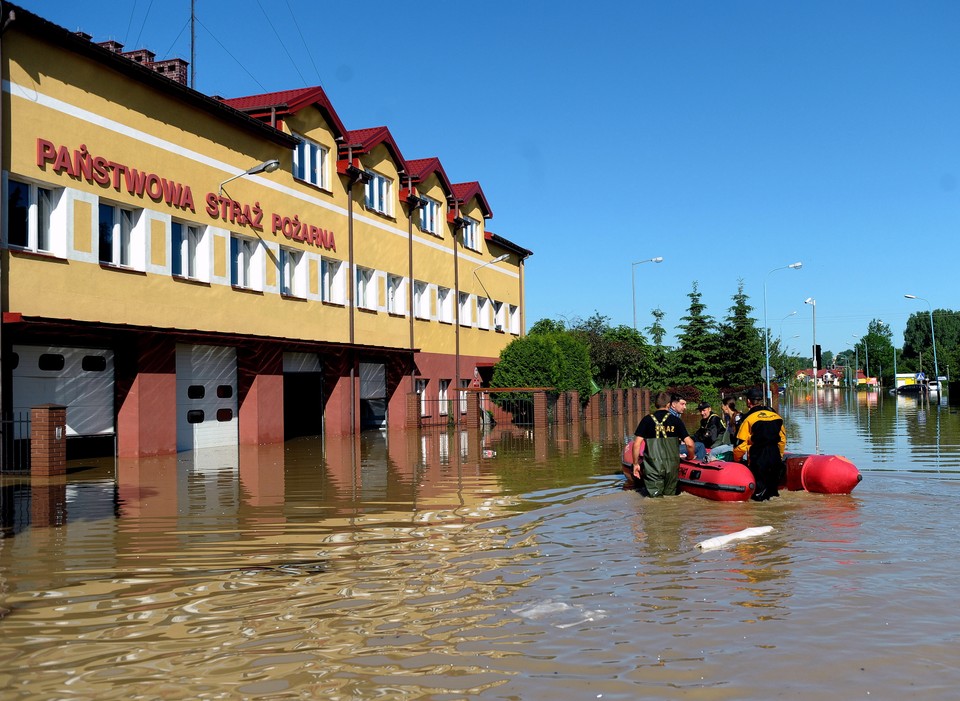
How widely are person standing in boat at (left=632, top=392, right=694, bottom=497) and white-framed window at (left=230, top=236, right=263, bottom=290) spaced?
1461 centimetres

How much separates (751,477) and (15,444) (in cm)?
1369

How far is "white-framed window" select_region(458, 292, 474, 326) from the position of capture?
39.4 metres

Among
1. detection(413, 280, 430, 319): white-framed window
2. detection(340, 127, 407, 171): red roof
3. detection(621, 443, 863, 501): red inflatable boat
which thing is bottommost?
detection(621, 443, 863, 501): red inflatable boat

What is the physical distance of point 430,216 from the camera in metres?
36.6

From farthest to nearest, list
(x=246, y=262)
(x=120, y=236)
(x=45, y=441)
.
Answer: (x=246, y=262), (x=120, y=236), (x=45, y=441)

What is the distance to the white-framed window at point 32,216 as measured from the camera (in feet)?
57.1

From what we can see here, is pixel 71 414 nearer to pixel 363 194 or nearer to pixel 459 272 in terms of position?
pixel 363 194

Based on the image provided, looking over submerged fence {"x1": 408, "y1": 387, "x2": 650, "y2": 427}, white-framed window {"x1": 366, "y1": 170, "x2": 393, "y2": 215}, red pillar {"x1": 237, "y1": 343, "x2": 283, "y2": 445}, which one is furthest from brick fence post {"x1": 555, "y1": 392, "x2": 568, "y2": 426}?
red pillar {"x1": 237, "y1": 343, "x2": 283, "y2": 445}

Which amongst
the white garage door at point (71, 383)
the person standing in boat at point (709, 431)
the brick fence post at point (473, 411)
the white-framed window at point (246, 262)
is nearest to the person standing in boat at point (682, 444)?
the person standing in boat at point (709, 431)

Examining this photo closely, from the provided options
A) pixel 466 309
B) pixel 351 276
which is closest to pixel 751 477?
pixel 351 276

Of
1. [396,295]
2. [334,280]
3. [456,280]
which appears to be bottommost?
[396,295]

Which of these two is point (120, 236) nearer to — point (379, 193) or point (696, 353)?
point (379, 193)

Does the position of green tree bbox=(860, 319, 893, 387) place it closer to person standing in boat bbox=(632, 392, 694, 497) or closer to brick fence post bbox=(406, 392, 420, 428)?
brick fence post bbox=(406, 392, 420, 428)

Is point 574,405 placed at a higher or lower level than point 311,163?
lower
